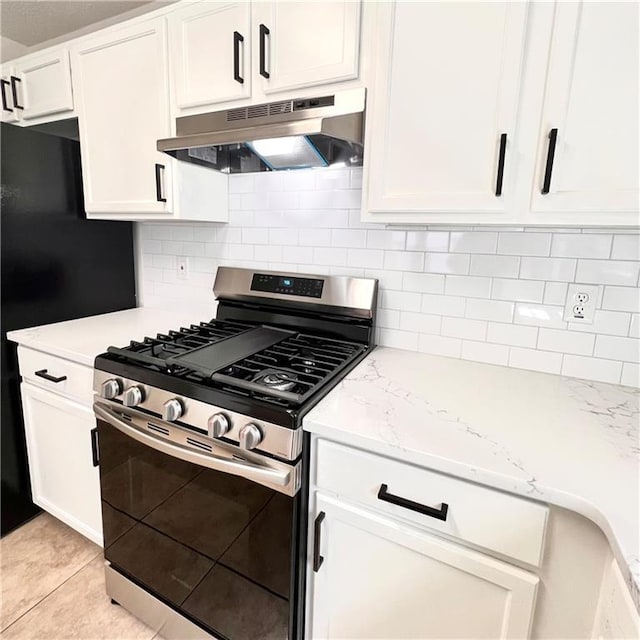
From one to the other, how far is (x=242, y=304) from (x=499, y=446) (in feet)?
4.13

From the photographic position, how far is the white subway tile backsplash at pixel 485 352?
55.2 inches

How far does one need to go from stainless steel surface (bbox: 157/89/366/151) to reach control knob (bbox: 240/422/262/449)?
2.71 feet

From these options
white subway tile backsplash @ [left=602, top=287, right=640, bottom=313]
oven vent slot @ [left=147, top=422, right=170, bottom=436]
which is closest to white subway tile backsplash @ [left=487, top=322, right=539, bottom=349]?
white subway tile backsplash @ [left=602, top=287, right=640, bottom=313]

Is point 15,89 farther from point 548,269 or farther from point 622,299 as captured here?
point 622,299

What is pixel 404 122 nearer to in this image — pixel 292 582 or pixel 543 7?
pixel 543 7

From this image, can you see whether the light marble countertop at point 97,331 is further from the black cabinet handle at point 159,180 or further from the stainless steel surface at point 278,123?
the stainless steel surface at point 278,123

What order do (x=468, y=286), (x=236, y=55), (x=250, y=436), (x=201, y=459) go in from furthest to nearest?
(x=468, y=286) < (x=236, y=55) < (x=201, y=459) < (x=250, y=436)

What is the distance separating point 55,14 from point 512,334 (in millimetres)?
2559

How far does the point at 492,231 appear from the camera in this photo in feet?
4.44

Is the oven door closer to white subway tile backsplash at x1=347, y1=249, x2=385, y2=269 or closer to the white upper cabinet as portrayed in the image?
white subway tile backsplash at x1=347, y1=249, x2=385, y2=269

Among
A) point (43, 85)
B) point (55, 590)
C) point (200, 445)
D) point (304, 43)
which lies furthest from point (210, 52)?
point (55, 590)

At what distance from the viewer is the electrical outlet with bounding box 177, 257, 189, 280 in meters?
2.06

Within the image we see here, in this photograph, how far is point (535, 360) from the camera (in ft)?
4.45

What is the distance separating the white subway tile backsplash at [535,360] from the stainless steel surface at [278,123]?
91cm
